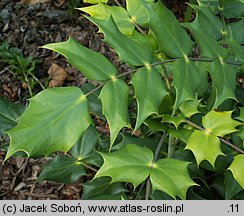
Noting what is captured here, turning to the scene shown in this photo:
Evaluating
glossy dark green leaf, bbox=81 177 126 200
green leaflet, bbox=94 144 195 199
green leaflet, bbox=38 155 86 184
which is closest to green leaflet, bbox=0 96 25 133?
green leaflet, bbox=38 155 86 184

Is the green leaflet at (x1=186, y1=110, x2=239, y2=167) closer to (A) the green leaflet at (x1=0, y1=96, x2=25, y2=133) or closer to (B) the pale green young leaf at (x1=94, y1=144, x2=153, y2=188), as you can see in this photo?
(B) the pale green young leaf at (x1=94, y1=144, x2=153, y2=188)

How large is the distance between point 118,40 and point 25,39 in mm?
1350

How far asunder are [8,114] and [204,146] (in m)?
0.62

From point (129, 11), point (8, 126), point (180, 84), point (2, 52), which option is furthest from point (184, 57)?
point (2, 52)

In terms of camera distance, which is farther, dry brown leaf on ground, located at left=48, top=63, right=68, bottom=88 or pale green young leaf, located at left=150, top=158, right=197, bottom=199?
dry brown leaf on ground, located at left=48, top=63, right=68, bottom=88

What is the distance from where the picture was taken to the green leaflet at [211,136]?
1.13 meters

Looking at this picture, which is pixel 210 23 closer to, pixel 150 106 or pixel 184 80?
pixel 184 80

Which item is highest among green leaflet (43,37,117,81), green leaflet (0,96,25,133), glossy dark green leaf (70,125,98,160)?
green leaflet (43,37,117,81)

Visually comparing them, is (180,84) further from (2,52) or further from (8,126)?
(2,52)

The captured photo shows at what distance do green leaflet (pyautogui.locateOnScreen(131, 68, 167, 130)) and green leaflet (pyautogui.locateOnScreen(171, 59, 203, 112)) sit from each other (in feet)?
0.12

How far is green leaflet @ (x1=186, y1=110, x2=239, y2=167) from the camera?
1.13 meters

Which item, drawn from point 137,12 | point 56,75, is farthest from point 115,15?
point 56,75

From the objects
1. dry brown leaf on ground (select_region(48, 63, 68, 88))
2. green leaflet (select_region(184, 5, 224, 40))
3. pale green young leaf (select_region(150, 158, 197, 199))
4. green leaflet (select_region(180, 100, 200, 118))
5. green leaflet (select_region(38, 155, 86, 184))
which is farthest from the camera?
dry brown leaf on ground (select_region(48, 63, 68, 88))

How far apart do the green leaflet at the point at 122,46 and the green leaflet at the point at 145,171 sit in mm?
223
